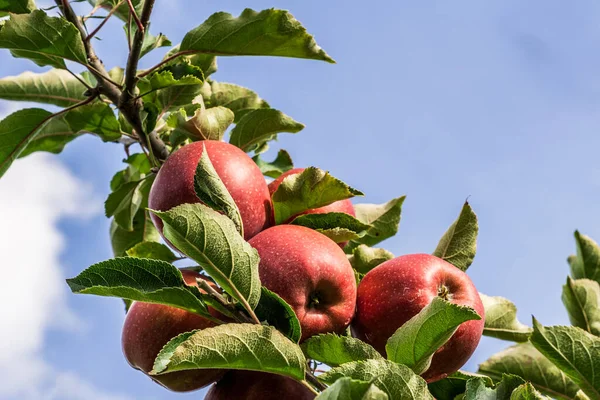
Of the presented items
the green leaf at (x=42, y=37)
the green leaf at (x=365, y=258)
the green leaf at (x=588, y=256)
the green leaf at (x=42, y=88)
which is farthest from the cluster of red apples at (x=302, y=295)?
the green leaf at (x=588, y=256)

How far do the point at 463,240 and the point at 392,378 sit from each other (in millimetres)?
764

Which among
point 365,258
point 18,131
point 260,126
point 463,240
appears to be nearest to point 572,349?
point 463,240

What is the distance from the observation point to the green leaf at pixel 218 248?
4.06 feet

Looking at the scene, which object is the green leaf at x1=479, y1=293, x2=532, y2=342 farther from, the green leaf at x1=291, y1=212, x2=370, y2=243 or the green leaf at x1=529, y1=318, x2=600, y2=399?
the green leaf at x1=291, y1=212, x2=370, y2=243

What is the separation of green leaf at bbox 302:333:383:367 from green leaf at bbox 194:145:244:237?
0.32m

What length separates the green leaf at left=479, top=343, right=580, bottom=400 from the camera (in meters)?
2.07

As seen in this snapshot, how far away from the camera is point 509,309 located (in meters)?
1.88

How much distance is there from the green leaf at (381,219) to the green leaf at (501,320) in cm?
34

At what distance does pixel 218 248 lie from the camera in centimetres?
127

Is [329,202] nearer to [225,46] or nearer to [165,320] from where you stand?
[165,320]

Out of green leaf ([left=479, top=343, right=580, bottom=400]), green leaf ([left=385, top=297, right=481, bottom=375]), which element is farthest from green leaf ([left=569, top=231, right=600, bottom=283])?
green leaf ([left=385, top=297, right=481, bottom=375])

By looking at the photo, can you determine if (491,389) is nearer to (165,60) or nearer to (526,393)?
(526,393)

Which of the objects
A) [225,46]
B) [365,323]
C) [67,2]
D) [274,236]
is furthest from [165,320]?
[67,2]

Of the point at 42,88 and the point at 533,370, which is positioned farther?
the point at 42,88
